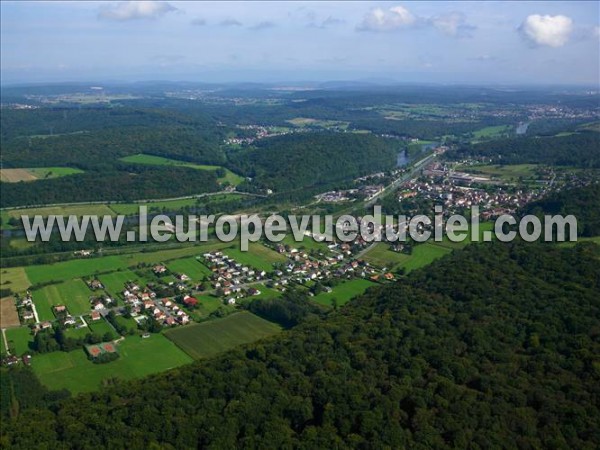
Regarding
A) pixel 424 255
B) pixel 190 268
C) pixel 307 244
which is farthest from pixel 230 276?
pixel 424 255

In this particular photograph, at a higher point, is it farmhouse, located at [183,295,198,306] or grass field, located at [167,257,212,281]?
grass field, located at [167,257,212,281]

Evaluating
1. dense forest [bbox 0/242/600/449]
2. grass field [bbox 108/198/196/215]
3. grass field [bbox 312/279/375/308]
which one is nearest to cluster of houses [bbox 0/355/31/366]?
dense forest [bbox 0/242/600/449]

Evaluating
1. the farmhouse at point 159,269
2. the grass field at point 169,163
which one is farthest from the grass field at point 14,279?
the grass field at point 169,163

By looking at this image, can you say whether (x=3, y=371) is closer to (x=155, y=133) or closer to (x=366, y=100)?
(x=155, y=133)

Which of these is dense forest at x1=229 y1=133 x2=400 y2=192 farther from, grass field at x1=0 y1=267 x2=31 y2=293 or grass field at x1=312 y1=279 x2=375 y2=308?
grass field at x1=0 y1=267 x2=31 y2=293

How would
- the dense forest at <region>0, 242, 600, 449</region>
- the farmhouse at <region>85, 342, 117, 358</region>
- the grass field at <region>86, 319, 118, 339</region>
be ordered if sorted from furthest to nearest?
the grass field at <region>86, 319, 118, 339</region>, the farmhouse at <region>85, 342, 117, 358</region>, the dense forest at <region>0, 242, 600, 449</region>

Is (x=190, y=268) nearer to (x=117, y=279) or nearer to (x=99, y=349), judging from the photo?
(x=117, y=279)

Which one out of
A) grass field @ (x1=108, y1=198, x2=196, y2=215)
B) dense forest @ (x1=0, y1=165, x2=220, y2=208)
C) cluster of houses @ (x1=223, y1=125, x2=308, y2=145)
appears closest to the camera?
grass field @ (x1=108, y1=198, x2=196, y2=215)

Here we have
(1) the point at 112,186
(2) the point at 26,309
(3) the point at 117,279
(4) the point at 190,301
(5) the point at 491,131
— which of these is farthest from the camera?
(5) the point at 491,131

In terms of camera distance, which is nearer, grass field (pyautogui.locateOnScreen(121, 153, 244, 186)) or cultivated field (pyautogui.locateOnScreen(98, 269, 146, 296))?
cultivated field (pyautogui.locateOnScreen(98, 269, 146, 296))
